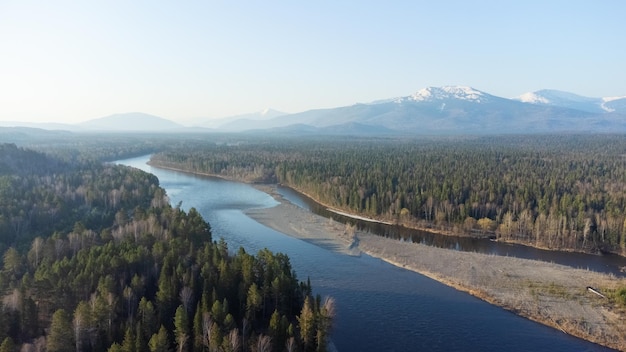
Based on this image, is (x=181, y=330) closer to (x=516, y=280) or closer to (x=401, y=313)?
(x=401, y=313)

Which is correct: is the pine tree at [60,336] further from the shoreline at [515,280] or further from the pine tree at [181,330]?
the shoreline at [515,280]

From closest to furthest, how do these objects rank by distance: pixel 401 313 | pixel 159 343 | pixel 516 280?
pixel 159 343
pixel 401 313
pixel 516 280

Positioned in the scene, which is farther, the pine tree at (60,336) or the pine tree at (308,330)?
the pine tree at (308,330)

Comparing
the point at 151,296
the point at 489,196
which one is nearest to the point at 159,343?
the point at 151,296

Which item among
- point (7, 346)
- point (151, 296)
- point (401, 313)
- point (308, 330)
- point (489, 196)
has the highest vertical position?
point (489, 196)

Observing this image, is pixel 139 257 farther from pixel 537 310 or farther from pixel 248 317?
pixel 537 310

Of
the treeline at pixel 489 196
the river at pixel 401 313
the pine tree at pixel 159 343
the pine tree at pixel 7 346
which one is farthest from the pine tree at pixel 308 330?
the treeline at pixel 489 196
